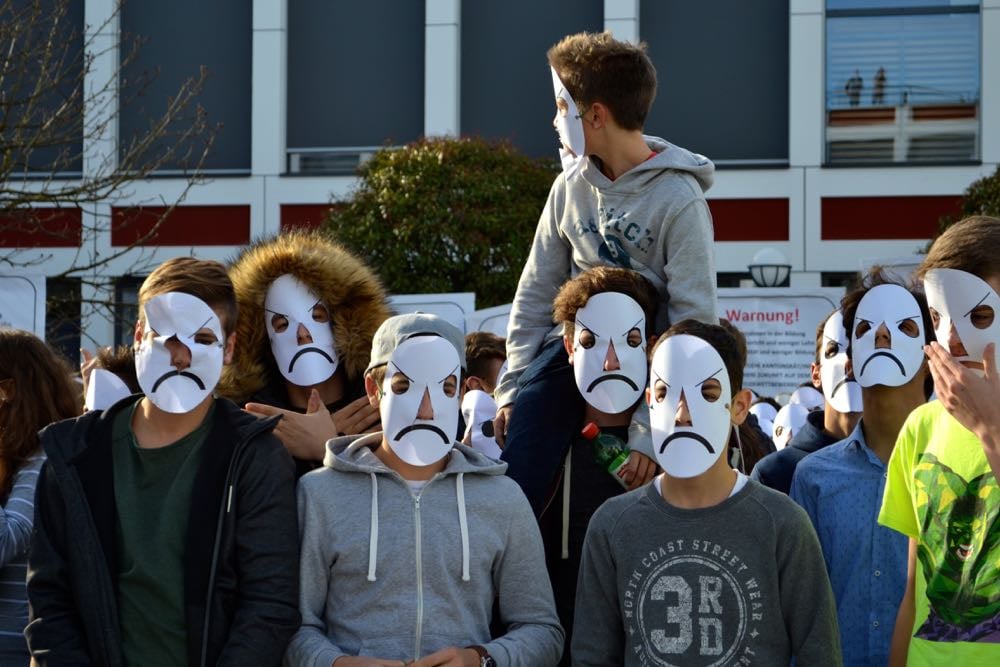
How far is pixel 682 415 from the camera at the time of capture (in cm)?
382

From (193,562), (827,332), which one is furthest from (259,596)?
(827,332)

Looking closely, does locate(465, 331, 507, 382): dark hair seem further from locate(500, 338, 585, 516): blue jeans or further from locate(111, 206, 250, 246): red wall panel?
locate(111, 206, 250, 246): red wall panel

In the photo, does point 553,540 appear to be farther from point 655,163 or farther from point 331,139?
point 331,139

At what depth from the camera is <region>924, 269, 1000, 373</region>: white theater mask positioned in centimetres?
369

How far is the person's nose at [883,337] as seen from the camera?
461 cm

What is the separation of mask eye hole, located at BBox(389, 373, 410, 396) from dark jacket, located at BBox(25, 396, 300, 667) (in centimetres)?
35

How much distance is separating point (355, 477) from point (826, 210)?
58.6ft

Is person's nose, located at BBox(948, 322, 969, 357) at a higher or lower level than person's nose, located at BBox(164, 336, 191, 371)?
higher

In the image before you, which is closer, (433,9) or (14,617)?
(14,617)

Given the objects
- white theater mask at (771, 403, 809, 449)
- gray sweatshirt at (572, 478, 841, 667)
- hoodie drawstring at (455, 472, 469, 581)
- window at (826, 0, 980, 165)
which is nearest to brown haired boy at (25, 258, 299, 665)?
hoodie drawstring at (455, 472, 469, 581)

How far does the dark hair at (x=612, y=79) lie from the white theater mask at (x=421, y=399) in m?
1.00

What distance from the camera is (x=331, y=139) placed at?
22.1m

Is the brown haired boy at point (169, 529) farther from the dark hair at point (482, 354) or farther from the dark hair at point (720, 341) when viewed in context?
the dark hair at point (482, 354)

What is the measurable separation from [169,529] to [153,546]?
6 centimetres
